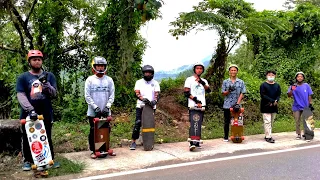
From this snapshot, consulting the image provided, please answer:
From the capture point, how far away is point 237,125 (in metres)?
8.03

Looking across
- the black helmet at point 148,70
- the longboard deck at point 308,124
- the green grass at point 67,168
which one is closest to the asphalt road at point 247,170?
the green grass at point 67,168

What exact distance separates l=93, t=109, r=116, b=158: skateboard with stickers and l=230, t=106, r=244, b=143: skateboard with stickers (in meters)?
3.08

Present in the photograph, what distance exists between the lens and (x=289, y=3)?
27.8m

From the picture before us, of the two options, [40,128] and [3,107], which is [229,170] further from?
[3,107]

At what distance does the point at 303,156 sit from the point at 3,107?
9.05 metres

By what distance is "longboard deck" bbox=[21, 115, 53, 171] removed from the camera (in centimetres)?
532

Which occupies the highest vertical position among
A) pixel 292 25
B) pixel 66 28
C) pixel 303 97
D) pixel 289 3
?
pixel 289 3

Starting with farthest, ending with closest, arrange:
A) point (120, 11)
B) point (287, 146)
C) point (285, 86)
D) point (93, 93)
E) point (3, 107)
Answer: point (285, 86)
point (3, 107)
point (120, 11)
point (287, 146)
point (93, 93)

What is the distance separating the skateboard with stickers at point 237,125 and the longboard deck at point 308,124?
1.79 metres

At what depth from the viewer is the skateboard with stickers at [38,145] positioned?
209 inches

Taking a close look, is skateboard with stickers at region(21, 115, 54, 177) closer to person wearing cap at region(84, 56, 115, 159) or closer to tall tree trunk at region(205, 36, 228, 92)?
person wearing cap at region(84, 56, 115, 159)

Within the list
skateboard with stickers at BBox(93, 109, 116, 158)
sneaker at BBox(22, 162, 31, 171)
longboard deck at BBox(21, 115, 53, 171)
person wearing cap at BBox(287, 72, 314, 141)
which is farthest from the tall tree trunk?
sneaker at BBox(22, 162, 31, 171)

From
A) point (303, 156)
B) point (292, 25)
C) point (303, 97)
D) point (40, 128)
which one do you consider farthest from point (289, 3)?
point (40, 128)

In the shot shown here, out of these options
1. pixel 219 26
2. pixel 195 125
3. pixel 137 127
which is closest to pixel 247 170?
pixel 195 125
